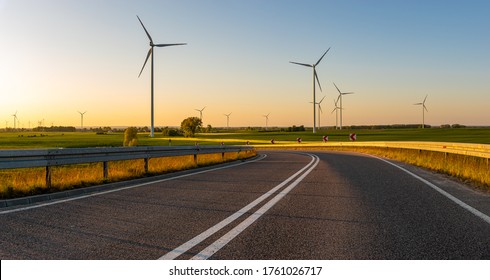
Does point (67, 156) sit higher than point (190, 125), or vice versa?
point (190, 125)

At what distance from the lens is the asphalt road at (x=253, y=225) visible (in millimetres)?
4988

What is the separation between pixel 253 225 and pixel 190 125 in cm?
11148

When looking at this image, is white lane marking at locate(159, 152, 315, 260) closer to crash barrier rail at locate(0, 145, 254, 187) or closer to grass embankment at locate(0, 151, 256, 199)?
grass embankment at locate(0, 151, 256, 199)

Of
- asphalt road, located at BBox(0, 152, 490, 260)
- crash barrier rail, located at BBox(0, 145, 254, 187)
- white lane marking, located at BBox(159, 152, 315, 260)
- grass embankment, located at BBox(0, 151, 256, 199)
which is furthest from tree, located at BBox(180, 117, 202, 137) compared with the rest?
white lane marking, located at BBox(159, 152, 315, 260)

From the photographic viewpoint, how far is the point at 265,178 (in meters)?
13.5

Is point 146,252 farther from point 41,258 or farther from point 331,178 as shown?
point 331,178

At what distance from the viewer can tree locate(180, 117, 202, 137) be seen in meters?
116

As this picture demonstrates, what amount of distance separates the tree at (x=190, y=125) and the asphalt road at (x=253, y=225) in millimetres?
105692

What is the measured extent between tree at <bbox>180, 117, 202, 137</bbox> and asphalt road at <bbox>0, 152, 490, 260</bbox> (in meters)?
106

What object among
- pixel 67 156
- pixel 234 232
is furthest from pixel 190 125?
pixel 234 232

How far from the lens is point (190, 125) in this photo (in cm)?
11688

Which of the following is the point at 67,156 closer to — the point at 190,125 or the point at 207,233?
the point at 207,233

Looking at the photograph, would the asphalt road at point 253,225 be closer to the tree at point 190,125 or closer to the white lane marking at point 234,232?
the white lane marking at point 234,232

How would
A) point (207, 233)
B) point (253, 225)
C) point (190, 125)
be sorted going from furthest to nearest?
point (190, 125) → point (253, 225) → point (207, 233)
